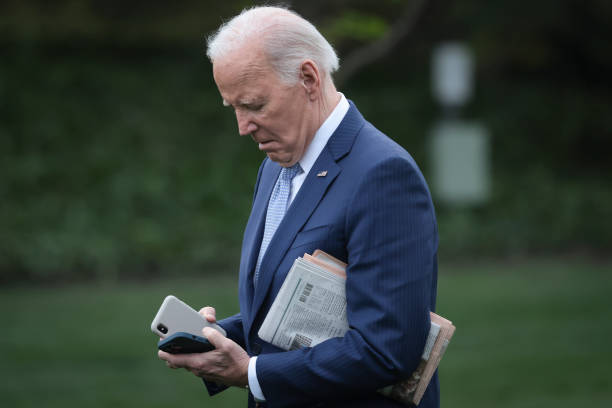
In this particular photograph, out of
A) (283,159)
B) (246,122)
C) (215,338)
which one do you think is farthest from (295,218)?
(215,338)

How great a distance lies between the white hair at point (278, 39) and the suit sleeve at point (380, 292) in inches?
14.6

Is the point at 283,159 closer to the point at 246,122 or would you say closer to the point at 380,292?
the point at 246,122

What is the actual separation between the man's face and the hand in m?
0.56

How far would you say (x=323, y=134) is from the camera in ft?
7.97

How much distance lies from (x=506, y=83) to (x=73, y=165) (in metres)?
10.5

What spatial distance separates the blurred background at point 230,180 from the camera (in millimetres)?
7754

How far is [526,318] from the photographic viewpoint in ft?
30.1

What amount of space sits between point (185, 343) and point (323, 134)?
28.4 inches

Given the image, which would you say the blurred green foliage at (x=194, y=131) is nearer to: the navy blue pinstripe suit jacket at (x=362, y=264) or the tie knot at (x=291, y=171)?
the tie knot at (x=291, y=171)

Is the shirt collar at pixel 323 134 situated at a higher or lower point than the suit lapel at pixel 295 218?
higher

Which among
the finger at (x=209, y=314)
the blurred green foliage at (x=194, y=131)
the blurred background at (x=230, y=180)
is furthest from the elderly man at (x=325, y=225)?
the blurred green foliage at (x=194, y=131)

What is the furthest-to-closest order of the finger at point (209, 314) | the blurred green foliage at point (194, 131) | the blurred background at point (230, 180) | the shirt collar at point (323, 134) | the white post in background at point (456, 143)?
the white post in background at point (456, 143), the blurred green foliage at point (194, 131), the blurred background at point (230, 180), the finger at point (209, 314), the shirt collar at point (323, 134)

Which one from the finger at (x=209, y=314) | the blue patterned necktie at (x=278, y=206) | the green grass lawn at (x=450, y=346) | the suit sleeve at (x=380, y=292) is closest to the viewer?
the suit sleeve at (x=380, y=292)

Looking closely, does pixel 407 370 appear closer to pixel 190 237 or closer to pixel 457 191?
pixel 190 237
